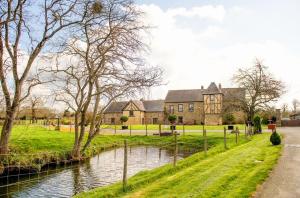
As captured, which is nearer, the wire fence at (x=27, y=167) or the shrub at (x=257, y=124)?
the wire fence at (x=27, y=167)

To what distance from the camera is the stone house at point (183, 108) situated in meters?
63.6

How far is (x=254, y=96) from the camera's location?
1471 inches

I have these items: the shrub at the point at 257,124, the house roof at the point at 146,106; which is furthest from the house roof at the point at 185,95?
the shrub at the point at 257,124

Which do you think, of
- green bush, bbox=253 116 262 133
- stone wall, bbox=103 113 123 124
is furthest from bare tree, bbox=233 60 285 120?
stone wall, bbox=103 113 123 124

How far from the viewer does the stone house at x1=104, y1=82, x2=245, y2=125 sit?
209ft

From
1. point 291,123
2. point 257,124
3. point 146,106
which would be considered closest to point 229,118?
point 291,123

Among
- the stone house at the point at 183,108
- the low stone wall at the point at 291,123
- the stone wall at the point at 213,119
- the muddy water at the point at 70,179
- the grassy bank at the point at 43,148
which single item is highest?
the stone house at the point at 183,108

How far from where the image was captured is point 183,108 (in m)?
69.0

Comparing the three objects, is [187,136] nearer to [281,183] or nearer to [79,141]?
[79,141]

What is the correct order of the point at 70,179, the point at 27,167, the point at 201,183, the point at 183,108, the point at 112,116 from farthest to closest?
the point at 112,116 → the point at 183,108 → the point at 27,167 → the point at 70,179 → the point at 201,183

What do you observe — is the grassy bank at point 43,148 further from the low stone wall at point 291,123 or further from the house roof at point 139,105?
the house roof at point 139,105

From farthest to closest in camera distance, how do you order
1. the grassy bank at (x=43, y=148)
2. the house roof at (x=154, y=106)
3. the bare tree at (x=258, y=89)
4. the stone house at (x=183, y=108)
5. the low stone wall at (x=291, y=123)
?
the house roof at (x=154, y=106)
the stone house at (x=183, y=108)
the low stone wall at (x=291, y=123)
the bare tree at (x=258, y=89)
the grassy bank at (x=43, y=148)

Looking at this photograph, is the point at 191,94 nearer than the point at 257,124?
No

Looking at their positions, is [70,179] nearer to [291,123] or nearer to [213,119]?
[291,123]
